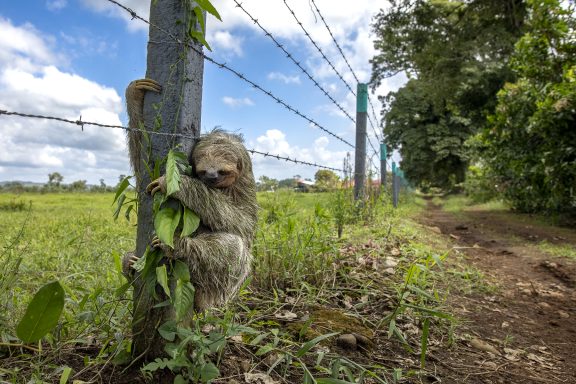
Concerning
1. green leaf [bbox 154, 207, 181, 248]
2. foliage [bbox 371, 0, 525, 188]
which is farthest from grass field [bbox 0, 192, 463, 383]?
foliage [bbox 371, 0, 525, 188]

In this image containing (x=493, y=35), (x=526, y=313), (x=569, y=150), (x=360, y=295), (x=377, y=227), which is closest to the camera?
(x=360, y=295)

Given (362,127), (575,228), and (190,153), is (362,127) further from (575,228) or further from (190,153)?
(575,228)

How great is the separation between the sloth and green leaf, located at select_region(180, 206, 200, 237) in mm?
26

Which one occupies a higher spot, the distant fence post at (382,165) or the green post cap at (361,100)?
the green post cap at (361,100)

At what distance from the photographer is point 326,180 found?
5344 millimetres

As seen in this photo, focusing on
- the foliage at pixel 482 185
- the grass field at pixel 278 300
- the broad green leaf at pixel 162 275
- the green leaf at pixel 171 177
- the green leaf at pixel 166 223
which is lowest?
the grass field at pixel 278 300

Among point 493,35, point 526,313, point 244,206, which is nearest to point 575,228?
point 526,313

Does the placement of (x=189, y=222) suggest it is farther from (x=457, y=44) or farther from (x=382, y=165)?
(x=457, y=44)

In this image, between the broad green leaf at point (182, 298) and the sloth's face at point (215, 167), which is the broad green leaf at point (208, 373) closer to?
the broad green leaf at point (182, 298)

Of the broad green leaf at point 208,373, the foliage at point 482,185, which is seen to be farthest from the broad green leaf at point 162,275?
the foliage at point 482,185

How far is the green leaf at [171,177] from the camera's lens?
1407mm

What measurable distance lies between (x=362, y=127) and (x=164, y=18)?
176 inches

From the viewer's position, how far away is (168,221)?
147 cm

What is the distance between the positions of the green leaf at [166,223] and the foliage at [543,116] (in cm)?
778
